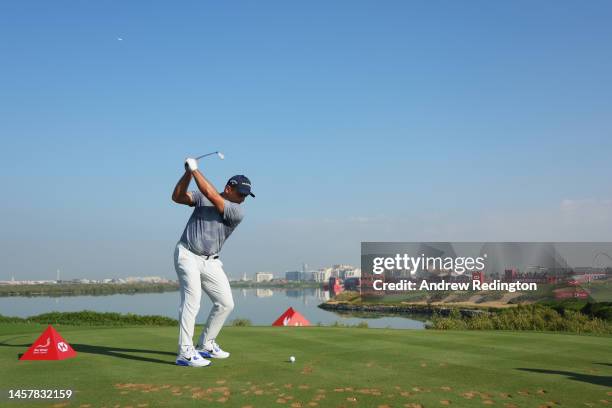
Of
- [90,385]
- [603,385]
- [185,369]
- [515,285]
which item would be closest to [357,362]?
[185,369]

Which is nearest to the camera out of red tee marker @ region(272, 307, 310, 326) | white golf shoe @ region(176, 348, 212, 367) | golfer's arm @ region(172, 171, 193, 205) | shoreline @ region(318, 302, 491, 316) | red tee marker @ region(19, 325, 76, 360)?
golfer's arm @ region(172, 171, 193, 205)

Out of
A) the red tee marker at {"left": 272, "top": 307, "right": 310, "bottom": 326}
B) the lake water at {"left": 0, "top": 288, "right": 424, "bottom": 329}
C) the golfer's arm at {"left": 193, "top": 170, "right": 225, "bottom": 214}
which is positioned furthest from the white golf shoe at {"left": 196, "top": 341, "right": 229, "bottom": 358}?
the lake water at {"left": 0, "top": 288, "right": 424, "bottom": 329}

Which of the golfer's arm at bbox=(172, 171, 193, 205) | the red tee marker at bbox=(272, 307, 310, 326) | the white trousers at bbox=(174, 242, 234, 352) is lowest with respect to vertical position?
the red tee marker at bbox=(272, 307, 310, 326)

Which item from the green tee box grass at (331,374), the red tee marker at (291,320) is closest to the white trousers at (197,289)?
the green tee box grass at (331,374)

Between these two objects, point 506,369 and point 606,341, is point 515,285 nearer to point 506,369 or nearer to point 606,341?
point 606,341

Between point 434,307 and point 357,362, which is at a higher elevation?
point 357,362

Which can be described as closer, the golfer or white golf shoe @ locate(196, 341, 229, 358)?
the golfer

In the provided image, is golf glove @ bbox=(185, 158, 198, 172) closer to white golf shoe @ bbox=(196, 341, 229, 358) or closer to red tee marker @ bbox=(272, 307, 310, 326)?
white golf shoe @ bbox=(196, 341, 229, 358)

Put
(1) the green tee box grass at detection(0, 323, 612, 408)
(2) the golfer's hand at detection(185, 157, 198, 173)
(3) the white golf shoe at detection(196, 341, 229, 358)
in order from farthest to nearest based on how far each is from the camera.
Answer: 1. (3) the white golf shoe at detection(196, 341, 229, 358)
2. (2) the golfer's hand at detection(185, 157, 198, 173)
3. (1) the green tee box grass at detection(0, 323, 612, 408)

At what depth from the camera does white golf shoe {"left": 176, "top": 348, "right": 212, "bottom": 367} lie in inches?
325

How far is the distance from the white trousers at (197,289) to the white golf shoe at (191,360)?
98 millimetres

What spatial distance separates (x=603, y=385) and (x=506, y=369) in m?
1.46

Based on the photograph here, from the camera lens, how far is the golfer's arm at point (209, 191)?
314 inches

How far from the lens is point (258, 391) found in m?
6.51
